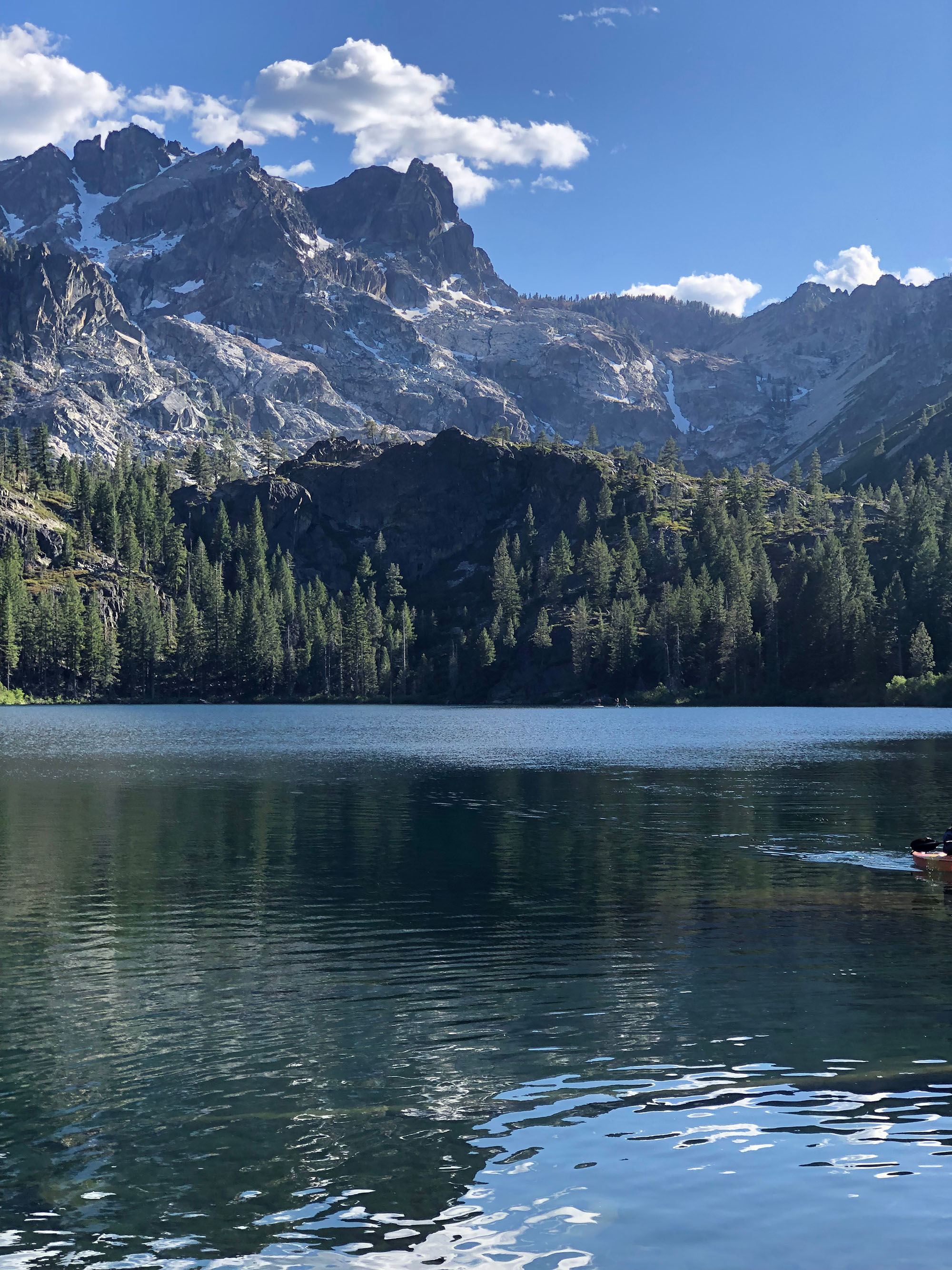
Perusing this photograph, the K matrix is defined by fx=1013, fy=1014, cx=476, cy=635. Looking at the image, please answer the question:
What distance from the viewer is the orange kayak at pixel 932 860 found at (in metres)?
44.8

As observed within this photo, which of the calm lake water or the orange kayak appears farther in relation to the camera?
the orange kayak

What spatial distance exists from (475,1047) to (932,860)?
30229 mm

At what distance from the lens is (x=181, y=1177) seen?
16.4 meters

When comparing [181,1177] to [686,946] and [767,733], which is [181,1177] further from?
[767,733]

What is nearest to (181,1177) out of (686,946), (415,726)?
(686,946)

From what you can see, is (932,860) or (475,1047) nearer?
(475,1047)

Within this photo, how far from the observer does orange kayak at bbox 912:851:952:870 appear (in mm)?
44781

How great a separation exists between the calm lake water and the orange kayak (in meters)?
0.96

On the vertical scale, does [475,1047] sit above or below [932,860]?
above

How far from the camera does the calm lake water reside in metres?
14.8

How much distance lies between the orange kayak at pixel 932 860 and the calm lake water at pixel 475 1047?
3.14 ft

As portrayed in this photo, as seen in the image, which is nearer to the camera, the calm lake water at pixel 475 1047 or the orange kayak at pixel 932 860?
the calm lake water at pixel 475 1047

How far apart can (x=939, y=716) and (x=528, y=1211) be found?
16612 centimetres

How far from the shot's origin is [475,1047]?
22.6 meters
